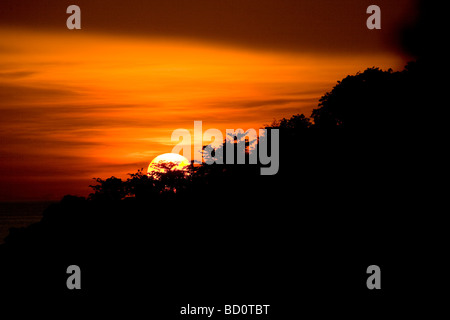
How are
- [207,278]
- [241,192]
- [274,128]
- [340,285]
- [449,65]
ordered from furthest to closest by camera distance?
[274,128], [449,65], [241,192], [207,278], [340,285]

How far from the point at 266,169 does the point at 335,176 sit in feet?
20.4

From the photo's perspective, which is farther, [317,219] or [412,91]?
[412,91]

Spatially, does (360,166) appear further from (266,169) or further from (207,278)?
(207,278)

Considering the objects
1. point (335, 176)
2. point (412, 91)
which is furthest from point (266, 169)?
point (412, 91)

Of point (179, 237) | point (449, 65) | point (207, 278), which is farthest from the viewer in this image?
point (449, 65)

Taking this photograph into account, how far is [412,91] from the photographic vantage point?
4822 centimetres

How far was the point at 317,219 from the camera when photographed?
40531 mm

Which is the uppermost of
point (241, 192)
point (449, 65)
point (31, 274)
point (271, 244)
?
point (449, 65)

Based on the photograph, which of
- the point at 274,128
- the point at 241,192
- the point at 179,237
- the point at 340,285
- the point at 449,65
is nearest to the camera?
the point at 340,285

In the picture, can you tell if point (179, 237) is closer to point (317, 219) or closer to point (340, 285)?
point (317, 219)

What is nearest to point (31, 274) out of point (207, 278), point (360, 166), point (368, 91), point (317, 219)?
point (207, 278)

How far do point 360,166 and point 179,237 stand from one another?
13039 millimetres

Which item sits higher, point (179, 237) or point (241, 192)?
point (241, 192)

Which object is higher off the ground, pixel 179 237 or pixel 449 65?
pixel 449 65
